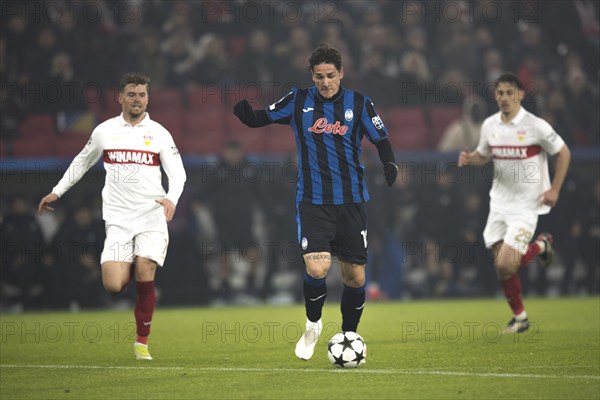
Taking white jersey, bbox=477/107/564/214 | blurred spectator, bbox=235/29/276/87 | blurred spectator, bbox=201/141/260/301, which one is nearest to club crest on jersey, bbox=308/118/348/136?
white jersey, bbox=477/107/564/214

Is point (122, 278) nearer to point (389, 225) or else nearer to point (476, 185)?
point (389, 225)

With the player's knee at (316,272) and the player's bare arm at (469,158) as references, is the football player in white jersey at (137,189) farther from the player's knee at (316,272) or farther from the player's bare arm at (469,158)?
the player's bare arm at (469,158)

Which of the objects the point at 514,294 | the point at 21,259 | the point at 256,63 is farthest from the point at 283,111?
the point at 256,63

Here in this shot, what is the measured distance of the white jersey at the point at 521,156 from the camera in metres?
10.1

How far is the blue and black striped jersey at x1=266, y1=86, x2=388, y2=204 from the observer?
7801 millimetres

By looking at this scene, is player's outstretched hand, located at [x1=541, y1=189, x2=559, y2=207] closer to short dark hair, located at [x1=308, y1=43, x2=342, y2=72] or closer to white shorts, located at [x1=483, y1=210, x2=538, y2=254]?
white shorts, located at [x1=483, y1=210, x2=538, y2=254]

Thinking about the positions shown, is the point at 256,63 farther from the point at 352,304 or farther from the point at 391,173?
the point at 391,173

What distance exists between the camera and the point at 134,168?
27.8ft

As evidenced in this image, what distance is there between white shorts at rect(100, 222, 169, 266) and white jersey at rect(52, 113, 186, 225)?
3.1 inches

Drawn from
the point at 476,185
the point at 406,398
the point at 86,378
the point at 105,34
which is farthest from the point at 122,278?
the point at 105,34

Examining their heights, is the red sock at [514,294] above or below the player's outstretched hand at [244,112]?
below

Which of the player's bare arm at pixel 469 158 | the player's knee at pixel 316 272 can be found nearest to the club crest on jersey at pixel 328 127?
the player's knee at pixel 316 272

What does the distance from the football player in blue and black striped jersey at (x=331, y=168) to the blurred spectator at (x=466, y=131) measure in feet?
28.6

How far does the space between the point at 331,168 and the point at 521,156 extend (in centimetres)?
301
